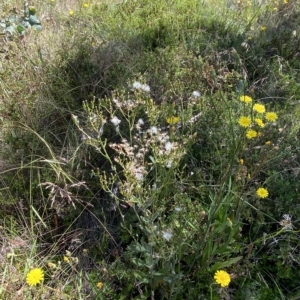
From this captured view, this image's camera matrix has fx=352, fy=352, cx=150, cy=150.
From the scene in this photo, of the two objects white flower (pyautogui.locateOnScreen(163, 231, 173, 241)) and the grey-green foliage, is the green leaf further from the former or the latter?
the grey-green foliage

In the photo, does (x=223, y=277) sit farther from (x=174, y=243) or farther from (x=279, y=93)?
(x=279, y=93)

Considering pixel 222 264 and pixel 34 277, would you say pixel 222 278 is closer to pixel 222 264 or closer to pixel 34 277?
pixel 222 264

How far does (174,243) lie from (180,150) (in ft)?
1.27

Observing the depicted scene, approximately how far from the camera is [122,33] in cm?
287

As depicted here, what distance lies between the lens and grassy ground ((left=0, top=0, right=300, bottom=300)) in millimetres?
1530

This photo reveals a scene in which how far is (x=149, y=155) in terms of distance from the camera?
1982 millimetres

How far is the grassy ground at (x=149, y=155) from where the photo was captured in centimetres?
153

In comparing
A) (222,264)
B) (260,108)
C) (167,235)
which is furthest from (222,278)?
(260,108)

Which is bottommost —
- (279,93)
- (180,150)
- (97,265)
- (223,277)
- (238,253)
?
(97,265)

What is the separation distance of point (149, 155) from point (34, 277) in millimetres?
855

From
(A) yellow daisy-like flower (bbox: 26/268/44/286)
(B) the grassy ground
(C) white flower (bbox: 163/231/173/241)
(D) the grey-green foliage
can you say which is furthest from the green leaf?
(D) the grey-green foliage

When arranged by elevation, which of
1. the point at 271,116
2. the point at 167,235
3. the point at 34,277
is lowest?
the point at 34,277

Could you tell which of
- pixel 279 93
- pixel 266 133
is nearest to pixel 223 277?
pixel 266 133

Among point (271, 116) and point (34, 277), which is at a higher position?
point (271, 116)
